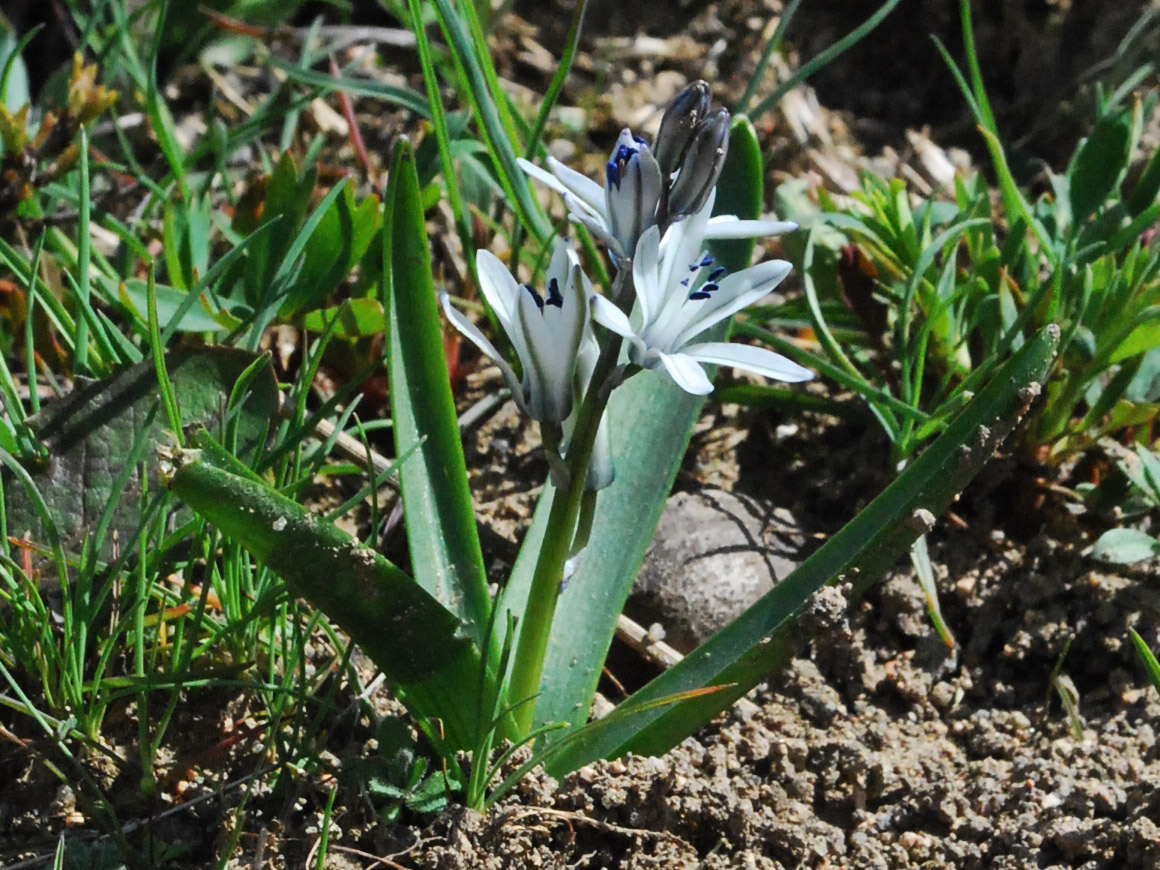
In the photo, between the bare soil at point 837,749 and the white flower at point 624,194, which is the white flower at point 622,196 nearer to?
the white flower at point 624,194

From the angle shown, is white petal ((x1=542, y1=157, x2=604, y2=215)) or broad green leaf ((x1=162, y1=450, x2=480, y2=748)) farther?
white petal ((x1=542, y1=157, x2=604, y2=215))

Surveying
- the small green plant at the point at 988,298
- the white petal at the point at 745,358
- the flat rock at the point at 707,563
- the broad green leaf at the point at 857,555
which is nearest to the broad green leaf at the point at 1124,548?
the small green plant at the point at 988,298

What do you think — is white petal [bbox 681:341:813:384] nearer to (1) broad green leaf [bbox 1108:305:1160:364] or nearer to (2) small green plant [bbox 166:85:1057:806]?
(2) small green plant [bbox 166:85:1057:806]

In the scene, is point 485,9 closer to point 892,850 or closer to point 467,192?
point 467,192

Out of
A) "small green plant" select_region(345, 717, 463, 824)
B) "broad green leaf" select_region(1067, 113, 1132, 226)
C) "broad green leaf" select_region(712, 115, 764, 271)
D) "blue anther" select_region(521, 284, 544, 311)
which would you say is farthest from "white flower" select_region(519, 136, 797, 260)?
"broad green leaf" select_region(1067, 113, 1132, 226)

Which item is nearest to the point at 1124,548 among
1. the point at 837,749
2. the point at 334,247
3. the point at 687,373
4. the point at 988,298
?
the point at 988,298
